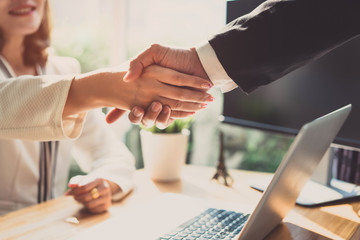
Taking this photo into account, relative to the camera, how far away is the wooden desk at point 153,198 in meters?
0.79

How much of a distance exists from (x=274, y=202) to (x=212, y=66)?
1.18 ft

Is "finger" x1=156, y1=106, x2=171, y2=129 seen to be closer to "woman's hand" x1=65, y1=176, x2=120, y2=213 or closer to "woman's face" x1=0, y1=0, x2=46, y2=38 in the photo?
"woman's hand" x1=65, y1=176, x2=120, y2=213

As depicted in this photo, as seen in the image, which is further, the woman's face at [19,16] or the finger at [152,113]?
the woman's face at [19,16]

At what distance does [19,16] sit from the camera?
4.19ft

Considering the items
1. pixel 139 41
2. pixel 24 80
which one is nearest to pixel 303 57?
pixel 24 80

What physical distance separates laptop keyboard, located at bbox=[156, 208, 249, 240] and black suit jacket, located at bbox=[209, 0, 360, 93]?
1.06 ft

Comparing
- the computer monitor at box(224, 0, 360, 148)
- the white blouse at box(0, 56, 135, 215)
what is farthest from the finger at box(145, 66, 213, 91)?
the computer monitor at box(224, 0, 360, 148)

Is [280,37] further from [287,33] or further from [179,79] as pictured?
[179,79]

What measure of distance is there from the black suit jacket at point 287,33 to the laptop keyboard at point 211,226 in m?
0.32

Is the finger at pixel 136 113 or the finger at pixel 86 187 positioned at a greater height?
the finger at pixel 136 113

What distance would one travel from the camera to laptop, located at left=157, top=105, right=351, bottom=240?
1.83 feet

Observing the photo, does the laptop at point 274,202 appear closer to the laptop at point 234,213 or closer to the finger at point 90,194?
the laptop at point 234,213

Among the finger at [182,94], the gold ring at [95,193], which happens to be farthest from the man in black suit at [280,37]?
the gold ring at [95,193]

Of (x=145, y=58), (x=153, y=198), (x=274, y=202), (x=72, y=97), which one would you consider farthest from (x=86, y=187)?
(x=274, y=202)
